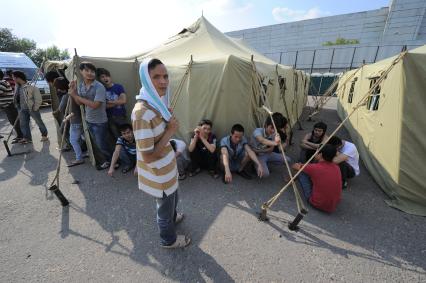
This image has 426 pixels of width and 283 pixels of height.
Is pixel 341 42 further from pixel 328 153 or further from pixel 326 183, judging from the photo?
pixel 326 183

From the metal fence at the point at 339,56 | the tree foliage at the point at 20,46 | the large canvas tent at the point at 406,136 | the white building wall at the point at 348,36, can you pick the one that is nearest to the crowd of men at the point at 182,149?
the large canvas tent at the point at 406,136

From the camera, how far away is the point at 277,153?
14.0 ft

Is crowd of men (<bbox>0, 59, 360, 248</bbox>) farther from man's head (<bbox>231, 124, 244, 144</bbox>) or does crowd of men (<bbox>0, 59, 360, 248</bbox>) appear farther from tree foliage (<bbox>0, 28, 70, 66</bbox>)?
tree foliage (<bbox>0, 28, 70, 66</bbox>)

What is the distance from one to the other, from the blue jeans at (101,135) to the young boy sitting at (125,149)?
0.97 ft

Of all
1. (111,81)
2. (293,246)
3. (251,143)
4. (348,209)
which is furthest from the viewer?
(111,81)

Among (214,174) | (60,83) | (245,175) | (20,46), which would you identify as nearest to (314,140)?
(245,175)

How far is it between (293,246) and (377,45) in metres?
30.4

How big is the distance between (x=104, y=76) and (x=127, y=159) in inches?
65.3

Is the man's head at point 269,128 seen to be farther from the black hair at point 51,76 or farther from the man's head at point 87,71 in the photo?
the black hair at point 51,76

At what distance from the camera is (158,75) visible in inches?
67.2

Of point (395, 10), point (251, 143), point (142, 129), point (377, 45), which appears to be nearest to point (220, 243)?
point (142, 129)

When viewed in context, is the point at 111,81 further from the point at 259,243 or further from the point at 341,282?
the point at 341,282

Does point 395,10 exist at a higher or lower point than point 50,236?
higher

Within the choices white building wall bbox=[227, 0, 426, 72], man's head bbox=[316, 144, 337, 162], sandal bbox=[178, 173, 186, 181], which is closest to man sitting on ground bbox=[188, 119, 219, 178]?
sandal bbox=[178, 173, 186, 181]
